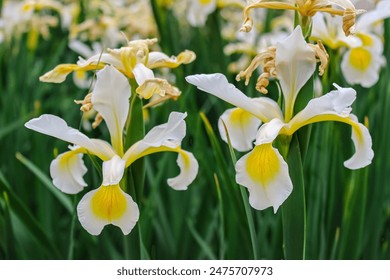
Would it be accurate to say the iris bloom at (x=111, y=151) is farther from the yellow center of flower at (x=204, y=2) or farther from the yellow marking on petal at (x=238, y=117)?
the yellow center of flower at (x=204, y=2)

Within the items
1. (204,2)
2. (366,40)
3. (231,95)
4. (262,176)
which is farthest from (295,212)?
(204,2)

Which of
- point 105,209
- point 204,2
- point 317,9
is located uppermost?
point 317,9

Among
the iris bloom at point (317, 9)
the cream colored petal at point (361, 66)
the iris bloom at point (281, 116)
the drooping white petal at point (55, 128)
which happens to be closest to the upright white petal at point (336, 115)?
the iris bloom at point (281, 116)

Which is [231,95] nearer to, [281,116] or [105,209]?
[281,116]

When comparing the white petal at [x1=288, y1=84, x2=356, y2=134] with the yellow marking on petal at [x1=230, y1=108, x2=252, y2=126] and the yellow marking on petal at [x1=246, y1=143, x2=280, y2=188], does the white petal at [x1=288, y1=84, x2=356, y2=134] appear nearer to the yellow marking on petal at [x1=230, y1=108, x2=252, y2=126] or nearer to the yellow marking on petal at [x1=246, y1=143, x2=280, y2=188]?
the yellow marking on petal at [x1=246, y1=143, x2=280, y2=188]

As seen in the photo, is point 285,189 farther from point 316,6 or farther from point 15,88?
point 15,88

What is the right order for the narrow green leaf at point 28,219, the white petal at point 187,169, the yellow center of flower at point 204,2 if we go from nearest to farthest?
1. the white petal at point 187,169
2. the narrow green leaf at point 28,219
3. the yellow center of flower at point 204,2
